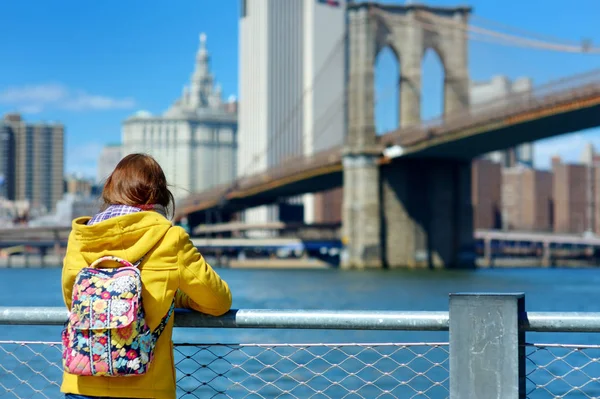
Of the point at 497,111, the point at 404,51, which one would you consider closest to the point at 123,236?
the point at 497,111

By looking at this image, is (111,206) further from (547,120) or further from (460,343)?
(547,120)

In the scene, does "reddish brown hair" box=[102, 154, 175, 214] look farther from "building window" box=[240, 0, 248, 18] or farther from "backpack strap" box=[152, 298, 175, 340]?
"building window" box=[240, 0, 248, 18]

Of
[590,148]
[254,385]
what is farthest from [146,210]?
[590,148]

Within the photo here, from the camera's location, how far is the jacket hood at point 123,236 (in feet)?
10.2

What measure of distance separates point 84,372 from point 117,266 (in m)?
0.32

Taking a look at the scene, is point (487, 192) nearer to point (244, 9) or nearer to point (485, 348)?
point (244, 9)

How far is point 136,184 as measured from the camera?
324 centimetres

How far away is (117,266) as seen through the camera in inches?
123

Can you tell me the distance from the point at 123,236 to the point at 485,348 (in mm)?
1192

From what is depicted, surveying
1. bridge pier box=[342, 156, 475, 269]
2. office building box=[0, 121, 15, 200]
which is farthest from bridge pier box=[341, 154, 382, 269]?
office building box=[0, 121, 15, 200]

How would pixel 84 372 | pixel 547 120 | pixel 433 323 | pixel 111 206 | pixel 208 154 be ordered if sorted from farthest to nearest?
pixel 208 154
pixel 547 120
pixel 433 323
pixel 111 206
pixel 84 372

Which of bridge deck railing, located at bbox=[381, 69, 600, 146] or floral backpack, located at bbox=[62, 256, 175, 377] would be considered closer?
floral backpack, located at bbox=[62, 256, 175, 377]

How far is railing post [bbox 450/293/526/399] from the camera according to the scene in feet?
10.9

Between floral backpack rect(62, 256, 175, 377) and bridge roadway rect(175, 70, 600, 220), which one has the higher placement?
bridge roadway rect(175, 70, 600, 220)
